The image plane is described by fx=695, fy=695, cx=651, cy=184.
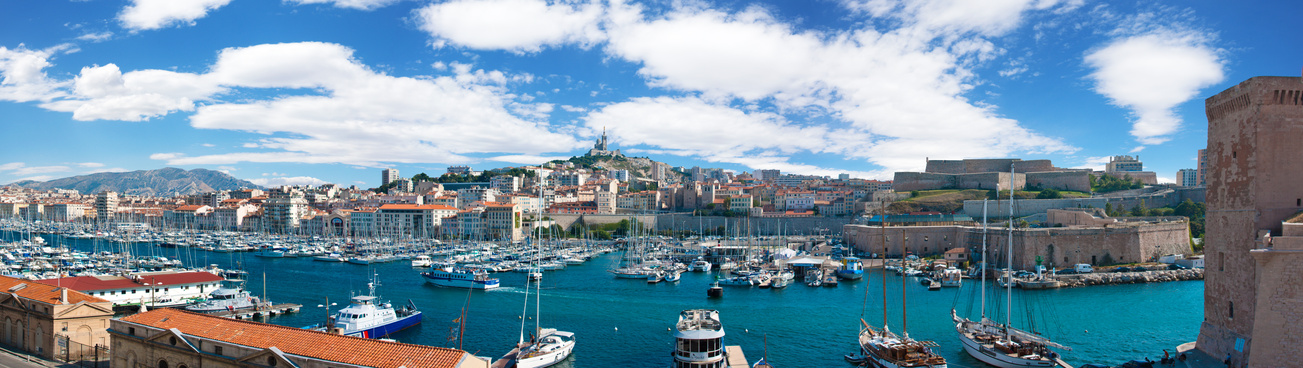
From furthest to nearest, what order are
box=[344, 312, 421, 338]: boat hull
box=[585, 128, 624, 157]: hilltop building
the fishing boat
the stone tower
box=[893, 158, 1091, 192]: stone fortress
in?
1. box=[585, 128, 624, 157]: hilltop building
2. box=[893, 158, 1091, 192]: stone fortress
3. the fishing boat
4. box=[344, 312, 421, 338]: boat hull
5. the stone tower

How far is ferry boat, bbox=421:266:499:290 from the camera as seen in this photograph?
24703mm

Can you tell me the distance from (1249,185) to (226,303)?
22.1 m

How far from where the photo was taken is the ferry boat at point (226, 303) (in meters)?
18.4

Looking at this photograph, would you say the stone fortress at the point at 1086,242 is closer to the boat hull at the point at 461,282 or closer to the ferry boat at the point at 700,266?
the ferry boat at the point at 700,266

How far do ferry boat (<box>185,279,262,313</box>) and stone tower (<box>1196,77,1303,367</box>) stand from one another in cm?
2115

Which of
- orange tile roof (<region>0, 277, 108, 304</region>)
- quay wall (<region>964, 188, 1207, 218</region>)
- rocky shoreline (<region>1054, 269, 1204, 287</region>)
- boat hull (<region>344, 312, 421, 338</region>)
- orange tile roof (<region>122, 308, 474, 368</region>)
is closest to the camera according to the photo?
orange tile roof (<region>122, 308, 474, 368</region>)

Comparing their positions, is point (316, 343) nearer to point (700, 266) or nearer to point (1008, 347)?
point (1008, 347)

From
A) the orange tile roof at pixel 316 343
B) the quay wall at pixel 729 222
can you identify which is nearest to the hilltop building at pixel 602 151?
the quay wall at pixel 729 222

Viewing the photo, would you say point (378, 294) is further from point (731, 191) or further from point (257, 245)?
point (731, 191)

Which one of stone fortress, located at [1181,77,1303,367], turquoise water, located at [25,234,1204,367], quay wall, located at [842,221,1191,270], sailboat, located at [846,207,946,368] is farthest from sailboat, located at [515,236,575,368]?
quay wall, located at [842,221,1191,270]

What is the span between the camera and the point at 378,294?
23.5 metres

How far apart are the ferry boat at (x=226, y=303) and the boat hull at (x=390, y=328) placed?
199 inches

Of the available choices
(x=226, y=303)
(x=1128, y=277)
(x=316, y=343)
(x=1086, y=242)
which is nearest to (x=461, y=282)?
(x=226, y=303)

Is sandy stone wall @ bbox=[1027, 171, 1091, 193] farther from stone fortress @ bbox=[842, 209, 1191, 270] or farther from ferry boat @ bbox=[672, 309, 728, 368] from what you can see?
ferry boat @ bbox=[672, 309, 728, 368]
